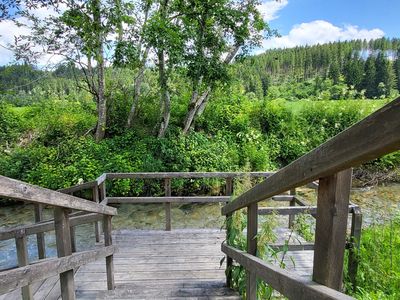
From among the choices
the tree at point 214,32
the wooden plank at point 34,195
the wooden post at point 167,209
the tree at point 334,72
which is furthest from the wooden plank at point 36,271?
the tree at point 334,72

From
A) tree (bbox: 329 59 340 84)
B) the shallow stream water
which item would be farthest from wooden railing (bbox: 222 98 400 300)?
tree (bbox: 329 59 340 84)

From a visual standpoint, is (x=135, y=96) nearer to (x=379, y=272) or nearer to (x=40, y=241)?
(x=40, y=241)

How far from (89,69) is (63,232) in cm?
762

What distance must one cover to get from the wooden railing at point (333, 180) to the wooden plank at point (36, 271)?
4.03 feet

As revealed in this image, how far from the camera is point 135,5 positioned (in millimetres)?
8109

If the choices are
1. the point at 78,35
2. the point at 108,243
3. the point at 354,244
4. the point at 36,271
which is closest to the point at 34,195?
the point at 36,271

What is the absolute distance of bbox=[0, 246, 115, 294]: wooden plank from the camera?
4.55 feet

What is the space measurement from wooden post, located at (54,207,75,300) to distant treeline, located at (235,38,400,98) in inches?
483

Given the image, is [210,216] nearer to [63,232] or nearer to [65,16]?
[65,16]

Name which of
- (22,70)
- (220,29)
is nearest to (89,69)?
(22,70)

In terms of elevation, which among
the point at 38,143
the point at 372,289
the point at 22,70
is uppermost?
the point at 22,70

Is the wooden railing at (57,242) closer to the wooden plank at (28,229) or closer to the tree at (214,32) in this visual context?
the wooden plank at (28,229)

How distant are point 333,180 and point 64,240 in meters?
1.59

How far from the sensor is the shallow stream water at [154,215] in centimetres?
625
